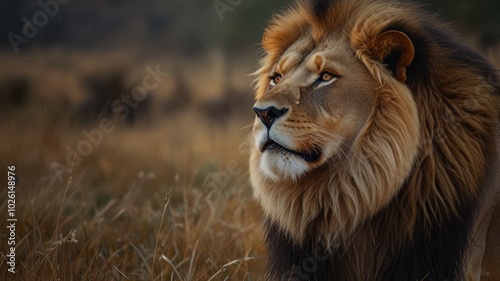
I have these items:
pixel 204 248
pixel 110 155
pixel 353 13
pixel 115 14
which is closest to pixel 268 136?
pixel 353 13

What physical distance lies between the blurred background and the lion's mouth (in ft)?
2.04

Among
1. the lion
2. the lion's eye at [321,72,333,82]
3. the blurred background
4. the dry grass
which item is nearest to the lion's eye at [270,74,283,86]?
the lion

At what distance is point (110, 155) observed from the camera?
29.8 ft

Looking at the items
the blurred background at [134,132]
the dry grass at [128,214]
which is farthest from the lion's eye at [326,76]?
the dry grass at [128,214]

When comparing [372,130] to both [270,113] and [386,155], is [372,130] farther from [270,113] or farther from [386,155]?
[270,113]

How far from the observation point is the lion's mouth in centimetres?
341

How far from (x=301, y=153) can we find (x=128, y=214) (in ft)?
9.36

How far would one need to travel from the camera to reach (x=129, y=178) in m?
8.05

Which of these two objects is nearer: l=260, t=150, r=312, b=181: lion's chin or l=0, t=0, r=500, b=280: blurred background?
l=260, t=150, r=312, b=181: lion's chin

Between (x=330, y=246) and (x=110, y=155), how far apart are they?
5861mm

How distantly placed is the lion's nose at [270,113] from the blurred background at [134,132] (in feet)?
2.25

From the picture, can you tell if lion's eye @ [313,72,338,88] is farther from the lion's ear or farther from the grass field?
the grass field

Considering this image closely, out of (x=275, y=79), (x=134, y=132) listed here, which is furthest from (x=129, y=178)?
(x=275, y=79)

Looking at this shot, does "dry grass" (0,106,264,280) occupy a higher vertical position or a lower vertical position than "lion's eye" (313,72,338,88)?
lower
